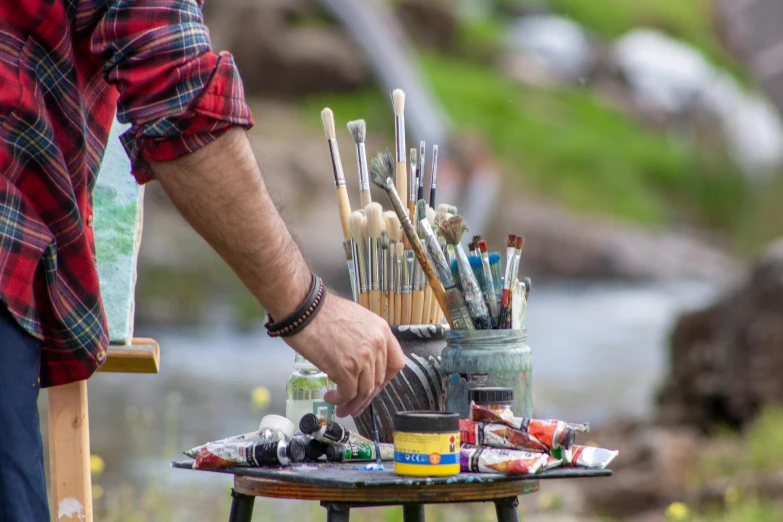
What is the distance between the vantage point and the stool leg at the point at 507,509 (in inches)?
56.2

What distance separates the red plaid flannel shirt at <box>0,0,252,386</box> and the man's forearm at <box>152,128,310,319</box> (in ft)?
0.07

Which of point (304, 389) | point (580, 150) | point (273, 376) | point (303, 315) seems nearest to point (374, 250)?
point (304, 389)

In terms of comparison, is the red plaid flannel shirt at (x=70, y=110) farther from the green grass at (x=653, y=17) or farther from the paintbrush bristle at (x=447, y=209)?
the green grass at (x=653, y=17)

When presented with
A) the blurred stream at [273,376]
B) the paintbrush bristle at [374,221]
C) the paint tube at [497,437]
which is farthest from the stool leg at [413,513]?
the blurred stream at [273,376]

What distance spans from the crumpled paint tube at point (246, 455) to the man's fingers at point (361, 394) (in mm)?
97

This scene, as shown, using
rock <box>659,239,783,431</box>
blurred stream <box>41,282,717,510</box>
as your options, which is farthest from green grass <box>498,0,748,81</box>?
rock <box>659,239,783,431</box>

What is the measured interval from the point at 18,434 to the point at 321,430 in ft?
1.37

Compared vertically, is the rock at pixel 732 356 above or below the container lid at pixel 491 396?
above

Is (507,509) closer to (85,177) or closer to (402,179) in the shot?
(402,179)

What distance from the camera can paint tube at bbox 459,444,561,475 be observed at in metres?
1.38

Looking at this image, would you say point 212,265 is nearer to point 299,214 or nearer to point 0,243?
point 299,214

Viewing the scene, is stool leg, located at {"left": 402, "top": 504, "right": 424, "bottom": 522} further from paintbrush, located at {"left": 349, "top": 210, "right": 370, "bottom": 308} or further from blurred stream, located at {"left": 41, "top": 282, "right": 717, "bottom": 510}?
blurred stream, located at {"left": 41, "top": 282, "right": 717, "bottom": 510}

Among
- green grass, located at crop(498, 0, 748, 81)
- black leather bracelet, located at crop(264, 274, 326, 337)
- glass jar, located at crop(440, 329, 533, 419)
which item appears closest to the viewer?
black leather bracelet, located at crop(264, 274, 326, 337)

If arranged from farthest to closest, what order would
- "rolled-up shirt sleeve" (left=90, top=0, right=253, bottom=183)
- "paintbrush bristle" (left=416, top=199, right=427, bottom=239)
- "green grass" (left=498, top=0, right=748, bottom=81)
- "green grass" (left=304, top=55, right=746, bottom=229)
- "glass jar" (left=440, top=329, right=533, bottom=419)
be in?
"green grass" (left=498, top=0, right=748, bottom=81) → "green grass" (left=304, top=55, right=746, bottom=229) → "paintbrush bristle" (left=416, top=199, right=427, bottom=239) → "glass jar" (left=440, top=329, right=533, bottom=419) → "rolled-up shirt sleeve" (left=90, top=0, right=253, bottom=183)
